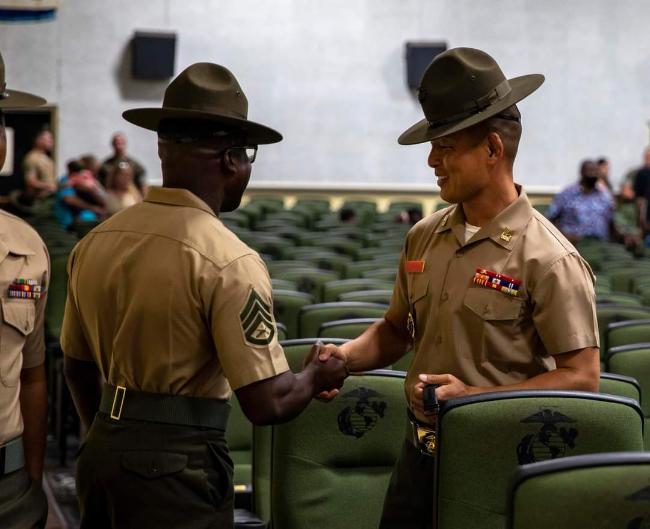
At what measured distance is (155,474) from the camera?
7.38 ft

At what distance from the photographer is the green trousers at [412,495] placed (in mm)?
2604

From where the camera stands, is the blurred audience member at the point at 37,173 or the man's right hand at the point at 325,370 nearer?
the man's right hand at the point at 325,370

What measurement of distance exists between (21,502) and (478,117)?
4.26ft

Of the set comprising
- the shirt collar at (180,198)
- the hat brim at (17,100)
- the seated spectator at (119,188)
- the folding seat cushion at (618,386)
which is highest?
the hat brim at (17,100)

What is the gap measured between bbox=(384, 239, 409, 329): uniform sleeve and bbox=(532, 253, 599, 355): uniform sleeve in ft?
1.39

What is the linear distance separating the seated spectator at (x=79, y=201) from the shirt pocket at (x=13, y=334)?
8755 mm

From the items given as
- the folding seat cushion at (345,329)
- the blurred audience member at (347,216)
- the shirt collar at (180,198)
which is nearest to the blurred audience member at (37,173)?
the blurred audience member at (347,216)

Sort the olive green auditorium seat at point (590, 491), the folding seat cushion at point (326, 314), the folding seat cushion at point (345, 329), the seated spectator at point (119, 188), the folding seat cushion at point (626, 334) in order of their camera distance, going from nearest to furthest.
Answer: the olive green auditorium seat at point (590, 491), the folding seat cushion at point (345, 329), the folding seat cushion at point (626, 334), the folding seat cushion at point (326, 314), the seated spectator at point (119, 188)

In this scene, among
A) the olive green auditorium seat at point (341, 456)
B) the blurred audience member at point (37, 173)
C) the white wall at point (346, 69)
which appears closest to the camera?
the olive green auditorium seat at point (341, 456)

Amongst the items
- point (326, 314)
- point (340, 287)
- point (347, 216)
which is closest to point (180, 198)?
point (326, 314)

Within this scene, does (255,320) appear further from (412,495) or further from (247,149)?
(412,495)

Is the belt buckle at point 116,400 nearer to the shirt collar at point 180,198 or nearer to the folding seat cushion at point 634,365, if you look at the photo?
the shirt collar at point 180,198

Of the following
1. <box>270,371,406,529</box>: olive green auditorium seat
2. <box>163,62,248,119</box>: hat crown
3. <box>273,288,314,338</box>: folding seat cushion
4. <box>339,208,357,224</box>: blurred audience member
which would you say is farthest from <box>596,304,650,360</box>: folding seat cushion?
<box>339,208,357,224</box>: blurred audience member

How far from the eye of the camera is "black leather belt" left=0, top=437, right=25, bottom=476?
234 cm
